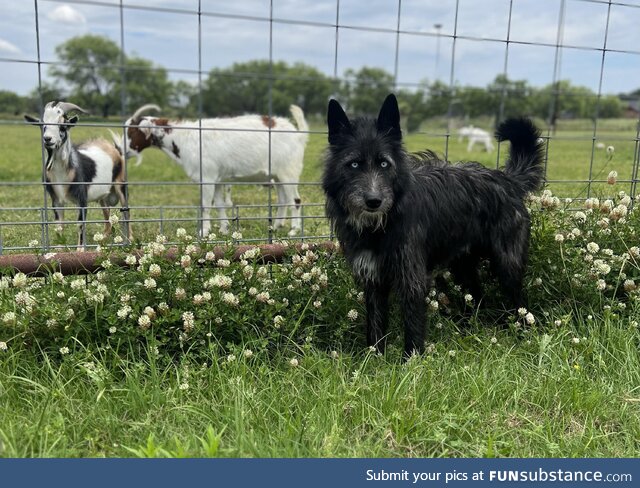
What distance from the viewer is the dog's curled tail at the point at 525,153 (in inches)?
145

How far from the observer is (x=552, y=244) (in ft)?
12.1

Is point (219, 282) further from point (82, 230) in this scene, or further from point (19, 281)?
point (82, 230)

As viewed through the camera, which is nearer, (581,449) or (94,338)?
(581,449)

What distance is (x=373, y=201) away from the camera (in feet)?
8.95

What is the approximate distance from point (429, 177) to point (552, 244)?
1.09 metres

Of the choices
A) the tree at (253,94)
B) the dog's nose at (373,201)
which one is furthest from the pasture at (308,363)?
the tree at (253,94)

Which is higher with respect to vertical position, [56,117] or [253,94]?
[253,94]

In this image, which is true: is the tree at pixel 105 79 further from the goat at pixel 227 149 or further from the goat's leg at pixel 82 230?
the goat's leg at pixel 82 230

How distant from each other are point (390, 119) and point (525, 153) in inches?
54.0

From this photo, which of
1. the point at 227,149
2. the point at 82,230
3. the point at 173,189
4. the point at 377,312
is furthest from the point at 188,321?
the point at 173,189

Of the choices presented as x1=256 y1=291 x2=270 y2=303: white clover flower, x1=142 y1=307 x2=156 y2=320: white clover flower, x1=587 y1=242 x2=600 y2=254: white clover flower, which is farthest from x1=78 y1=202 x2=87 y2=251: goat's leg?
x1=587 y1=242 x2=600 y2=254: white clover flower

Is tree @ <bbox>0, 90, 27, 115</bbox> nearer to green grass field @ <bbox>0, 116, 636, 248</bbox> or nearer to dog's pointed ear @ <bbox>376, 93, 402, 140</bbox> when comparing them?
green grass field @ <bbox>0, 116, 636, 248</bbox>
